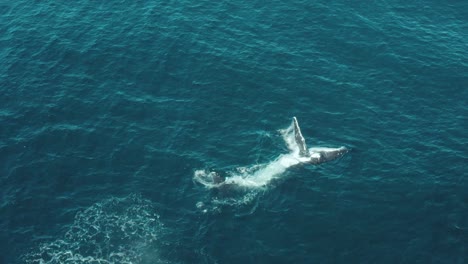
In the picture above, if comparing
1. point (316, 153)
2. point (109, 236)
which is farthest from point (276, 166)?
point (109, 236)

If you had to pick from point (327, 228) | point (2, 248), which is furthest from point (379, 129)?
point (2, 248)

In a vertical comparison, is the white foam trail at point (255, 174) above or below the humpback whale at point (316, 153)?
below

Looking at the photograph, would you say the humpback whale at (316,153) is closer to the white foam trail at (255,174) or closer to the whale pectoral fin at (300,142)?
the whale pectoral fin at (300,142)

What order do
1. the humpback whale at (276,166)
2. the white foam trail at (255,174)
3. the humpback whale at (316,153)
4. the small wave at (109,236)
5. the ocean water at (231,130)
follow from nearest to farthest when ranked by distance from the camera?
the small wave at (109,236) → the ocean water at (231,130) → the white foam trail at (255,174) → the humpback whale at (276,166) → the humpback whale at (316,153)

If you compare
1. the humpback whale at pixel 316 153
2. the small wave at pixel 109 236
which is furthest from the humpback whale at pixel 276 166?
the small wave at pixel 109 236

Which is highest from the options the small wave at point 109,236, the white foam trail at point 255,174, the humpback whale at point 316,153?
the humpback whale at point 316,153

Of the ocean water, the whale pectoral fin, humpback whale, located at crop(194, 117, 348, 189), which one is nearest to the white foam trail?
humpback whale, located at crop(194, 117, 348, 189)

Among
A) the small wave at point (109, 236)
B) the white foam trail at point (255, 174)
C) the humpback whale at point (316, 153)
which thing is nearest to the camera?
the small wave at point (109, 236)

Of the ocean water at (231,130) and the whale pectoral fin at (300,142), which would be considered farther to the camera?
the whale pectoral fin at (300,142)
